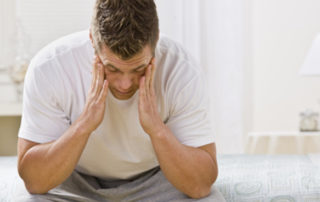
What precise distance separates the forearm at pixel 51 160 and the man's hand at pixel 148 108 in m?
0.15

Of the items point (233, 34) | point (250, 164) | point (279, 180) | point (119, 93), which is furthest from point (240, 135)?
point (119, 93)

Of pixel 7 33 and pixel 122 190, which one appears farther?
pixel 7 33

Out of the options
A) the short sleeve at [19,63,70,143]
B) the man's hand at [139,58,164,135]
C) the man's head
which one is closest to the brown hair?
the man's head

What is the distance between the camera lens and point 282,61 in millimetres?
4121

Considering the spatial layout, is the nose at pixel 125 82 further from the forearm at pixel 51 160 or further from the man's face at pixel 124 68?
the forearm at pixel 51 160

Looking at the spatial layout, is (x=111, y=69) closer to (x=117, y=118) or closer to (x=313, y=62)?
(x=117, y=118)

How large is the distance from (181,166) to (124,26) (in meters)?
0.38

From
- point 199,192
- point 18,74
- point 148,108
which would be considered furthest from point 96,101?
point 18,74

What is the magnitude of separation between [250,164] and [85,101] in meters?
0.62

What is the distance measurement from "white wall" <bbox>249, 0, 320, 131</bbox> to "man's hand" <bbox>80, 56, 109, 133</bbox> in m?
2.96

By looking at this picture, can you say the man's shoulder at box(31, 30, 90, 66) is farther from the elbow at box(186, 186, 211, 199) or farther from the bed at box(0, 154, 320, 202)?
the elbow at box(186, 186, 211, 199)

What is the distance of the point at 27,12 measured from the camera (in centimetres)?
293

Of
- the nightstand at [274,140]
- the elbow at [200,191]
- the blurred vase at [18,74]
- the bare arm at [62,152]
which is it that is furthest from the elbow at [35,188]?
the nightstand at [274,140]

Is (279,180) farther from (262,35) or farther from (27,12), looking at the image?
(262,35)
